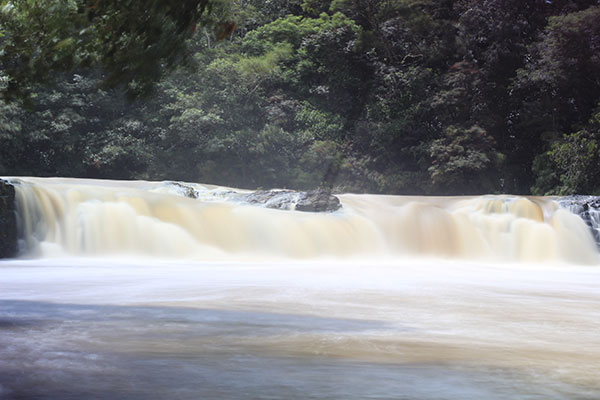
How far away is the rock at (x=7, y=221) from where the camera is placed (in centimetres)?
1166

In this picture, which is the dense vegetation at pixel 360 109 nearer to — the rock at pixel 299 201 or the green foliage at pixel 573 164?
the green foliage at pixel 573 164

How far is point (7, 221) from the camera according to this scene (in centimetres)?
1177

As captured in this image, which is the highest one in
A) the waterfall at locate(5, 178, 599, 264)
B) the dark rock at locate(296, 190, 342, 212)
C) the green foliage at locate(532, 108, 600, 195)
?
the green foliage at locate(532, 108, 600, 195)

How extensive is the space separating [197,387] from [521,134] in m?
24.7

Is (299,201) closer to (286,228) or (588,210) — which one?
(286,228)

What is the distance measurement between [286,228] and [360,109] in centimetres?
1465

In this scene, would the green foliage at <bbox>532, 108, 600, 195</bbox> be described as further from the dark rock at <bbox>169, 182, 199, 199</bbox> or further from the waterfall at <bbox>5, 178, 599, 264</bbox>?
the dark rock at <bbox>169, 182, 199, 199</bbox>

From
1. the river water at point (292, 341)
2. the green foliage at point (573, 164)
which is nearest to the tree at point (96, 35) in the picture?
the river water at point (292, 341)

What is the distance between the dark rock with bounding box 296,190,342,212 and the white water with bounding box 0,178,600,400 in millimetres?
1357

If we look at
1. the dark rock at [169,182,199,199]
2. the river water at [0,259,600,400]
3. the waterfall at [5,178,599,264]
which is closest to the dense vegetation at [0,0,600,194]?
the dark rock at [169,182,199,199]

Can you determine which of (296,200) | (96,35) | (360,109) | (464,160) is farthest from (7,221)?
(360,109)

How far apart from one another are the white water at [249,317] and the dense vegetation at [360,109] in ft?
35.7

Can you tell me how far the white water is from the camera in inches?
101

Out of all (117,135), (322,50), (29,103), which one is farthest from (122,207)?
(322,50)
